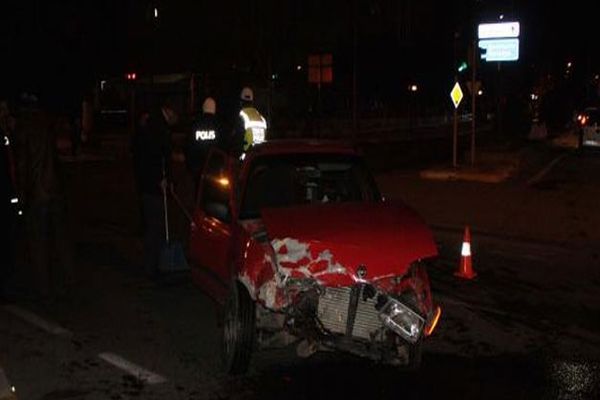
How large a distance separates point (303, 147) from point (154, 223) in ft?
8.55

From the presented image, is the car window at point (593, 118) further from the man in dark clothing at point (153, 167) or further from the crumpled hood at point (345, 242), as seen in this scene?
the crumpled hood at point (345, 242)

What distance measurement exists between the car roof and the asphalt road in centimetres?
161

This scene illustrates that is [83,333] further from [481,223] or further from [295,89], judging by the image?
[295,89]

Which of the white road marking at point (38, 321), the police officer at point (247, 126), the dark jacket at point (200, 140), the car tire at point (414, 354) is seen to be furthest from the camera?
the police officer at point (247, 126)

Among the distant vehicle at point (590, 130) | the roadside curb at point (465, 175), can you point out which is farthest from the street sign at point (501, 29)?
the roadside curb at point (465, 175)

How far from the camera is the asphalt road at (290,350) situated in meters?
6.24

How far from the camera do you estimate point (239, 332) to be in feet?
20.5

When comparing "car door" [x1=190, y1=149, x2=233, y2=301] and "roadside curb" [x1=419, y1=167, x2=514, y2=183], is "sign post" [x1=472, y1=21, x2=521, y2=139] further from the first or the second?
"car door" [x1=190, y1=149, x2=233, y2=301]

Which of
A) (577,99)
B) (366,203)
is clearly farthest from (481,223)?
(577,99)

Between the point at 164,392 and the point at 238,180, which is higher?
the point at 238,180

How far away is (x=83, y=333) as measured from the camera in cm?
767

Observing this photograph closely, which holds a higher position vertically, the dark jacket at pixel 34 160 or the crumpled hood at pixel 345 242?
the dark jacket at pixel 34 160

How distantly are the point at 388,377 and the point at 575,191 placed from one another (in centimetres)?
1438

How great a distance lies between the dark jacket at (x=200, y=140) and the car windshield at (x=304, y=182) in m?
3.69
